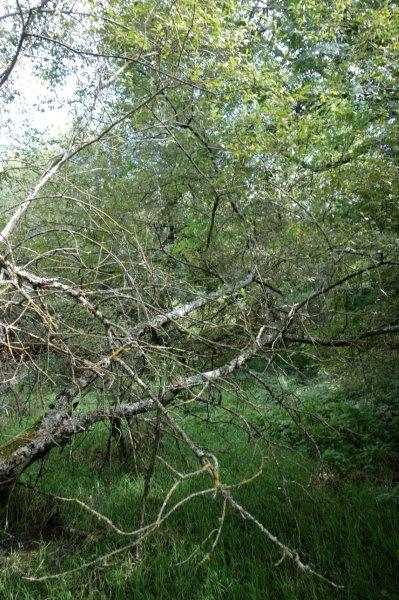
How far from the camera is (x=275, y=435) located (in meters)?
7.45

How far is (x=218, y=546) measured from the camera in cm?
369

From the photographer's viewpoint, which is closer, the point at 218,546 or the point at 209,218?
the point at 218,546

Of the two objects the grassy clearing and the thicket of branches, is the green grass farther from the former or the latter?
the thicket of branches

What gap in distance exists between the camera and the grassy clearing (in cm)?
312

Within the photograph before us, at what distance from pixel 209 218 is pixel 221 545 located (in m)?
Answer: 3.95

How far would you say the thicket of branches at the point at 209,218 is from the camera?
355 cm

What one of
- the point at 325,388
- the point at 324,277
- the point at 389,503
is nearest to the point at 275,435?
the point at 325,388

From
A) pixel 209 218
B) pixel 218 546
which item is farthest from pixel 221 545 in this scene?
pixel 209 218

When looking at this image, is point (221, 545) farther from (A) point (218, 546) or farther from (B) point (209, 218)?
(B) point (209, 218)

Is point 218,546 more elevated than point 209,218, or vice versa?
point 209,218

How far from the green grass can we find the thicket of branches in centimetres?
38

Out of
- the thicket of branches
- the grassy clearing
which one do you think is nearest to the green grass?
the grassy clearing

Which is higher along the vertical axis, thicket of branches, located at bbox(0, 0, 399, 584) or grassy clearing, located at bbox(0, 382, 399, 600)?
thicket of branches, located at bbox(0, 0, 399, 584)

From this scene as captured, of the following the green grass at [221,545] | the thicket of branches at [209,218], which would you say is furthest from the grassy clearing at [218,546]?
the thicket of branches at [209,218]
